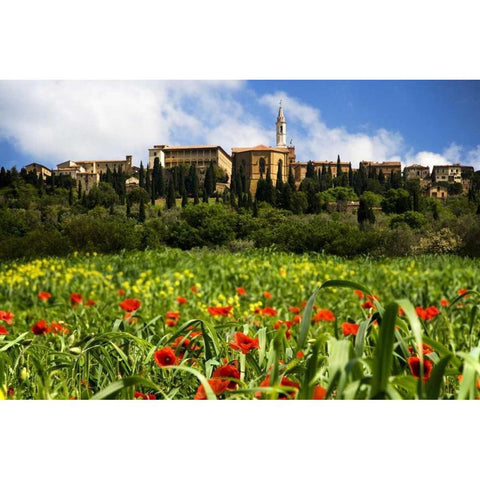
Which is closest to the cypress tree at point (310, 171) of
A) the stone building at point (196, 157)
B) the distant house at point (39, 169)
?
the stone building at point (196, 157)

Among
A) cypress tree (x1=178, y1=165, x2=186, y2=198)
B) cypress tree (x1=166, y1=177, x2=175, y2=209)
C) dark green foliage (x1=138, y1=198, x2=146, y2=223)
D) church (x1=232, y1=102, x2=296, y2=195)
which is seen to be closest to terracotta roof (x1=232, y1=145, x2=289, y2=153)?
church (x1=232, y1=102, x2=296, y2=195)

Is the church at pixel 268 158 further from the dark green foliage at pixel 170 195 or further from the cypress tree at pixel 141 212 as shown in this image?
the cypress tree at pixel 141 212

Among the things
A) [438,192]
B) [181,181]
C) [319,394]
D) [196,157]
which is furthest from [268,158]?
[319,394]

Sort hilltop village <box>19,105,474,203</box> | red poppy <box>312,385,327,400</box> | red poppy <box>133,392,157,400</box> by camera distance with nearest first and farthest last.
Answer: red poppy <box>312,385,327,400</box>
red poppy <box>133,392,157,400</box>
hilltop village <box>19,105,474,203</box>

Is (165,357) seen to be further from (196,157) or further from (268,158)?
(196,157)

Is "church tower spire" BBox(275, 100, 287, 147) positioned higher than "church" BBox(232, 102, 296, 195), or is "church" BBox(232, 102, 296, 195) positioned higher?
"church tower spire" BBox(275, 100, 287, 147)

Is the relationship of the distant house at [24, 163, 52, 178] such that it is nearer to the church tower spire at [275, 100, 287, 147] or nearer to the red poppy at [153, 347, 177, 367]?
the church tower spire at [275, 100, 287, 147]
